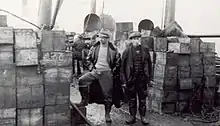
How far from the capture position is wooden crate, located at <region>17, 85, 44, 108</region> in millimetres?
4992

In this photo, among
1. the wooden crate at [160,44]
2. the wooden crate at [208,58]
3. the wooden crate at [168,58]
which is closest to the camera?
the wooden crate at [168,58]

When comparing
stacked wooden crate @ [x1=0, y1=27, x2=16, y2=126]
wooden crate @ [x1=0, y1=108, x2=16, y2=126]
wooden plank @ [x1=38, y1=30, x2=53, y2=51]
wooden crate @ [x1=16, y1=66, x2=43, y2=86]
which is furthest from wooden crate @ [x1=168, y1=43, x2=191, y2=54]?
wooden crate @ [x1=0, y1=108, x2=16, y2=126]

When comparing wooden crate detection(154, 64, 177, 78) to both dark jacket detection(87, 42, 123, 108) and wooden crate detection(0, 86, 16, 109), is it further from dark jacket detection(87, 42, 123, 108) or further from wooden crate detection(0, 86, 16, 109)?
wooden crate detection(0, 86, 16, 109)

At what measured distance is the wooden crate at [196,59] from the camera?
25.0 ft

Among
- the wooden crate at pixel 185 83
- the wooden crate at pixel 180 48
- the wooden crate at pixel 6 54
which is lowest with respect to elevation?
the wooden crate at pixel 185 83

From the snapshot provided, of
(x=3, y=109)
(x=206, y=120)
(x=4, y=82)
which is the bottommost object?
(x=206, y=120)

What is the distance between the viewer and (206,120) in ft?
22.8

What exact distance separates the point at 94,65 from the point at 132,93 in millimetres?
1146

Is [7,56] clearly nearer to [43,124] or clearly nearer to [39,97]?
[39,97]

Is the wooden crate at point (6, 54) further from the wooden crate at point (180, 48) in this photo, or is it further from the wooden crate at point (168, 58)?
the wooden crate at point (180, 48)

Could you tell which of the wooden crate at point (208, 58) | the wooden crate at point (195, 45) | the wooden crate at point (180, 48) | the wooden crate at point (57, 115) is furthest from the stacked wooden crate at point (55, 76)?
the wooden crate at point (208, 58)

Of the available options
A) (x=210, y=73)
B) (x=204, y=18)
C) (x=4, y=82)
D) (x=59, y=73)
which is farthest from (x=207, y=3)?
(x=4, y=82)

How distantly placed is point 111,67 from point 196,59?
2752mm

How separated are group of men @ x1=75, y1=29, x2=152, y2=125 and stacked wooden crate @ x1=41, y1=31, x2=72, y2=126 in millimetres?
941
